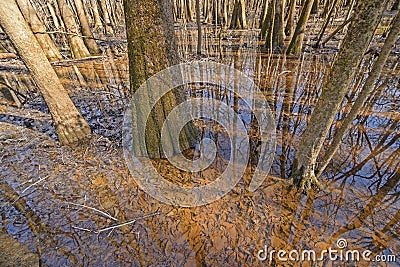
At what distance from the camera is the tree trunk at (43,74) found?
344 centimetres

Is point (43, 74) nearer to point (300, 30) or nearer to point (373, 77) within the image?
point (373, 77)

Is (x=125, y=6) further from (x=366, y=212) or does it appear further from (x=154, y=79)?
(x=366, y=212)

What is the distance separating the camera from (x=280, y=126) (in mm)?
4730

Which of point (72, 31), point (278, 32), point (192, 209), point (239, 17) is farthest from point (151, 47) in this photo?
point (239, 17)

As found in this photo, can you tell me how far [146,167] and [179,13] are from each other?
90.6ft

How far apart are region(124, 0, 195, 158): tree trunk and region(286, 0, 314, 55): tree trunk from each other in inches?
315

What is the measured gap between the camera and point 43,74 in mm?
3912

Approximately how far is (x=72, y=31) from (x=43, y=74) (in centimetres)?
835

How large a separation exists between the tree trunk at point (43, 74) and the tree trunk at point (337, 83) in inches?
175

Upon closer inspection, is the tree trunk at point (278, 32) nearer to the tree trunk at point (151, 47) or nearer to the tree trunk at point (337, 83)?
Answer: the tree trunk at point (151, 47)

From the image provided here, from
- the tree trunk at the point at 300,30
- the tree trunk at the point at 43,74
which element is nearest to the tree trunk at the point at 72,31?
the tree trunk at the point at 43,74

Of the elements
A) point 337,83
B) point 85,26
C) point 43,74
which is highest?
point 85,26

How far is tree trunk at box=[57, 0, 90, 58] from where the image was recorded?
981 centimetres

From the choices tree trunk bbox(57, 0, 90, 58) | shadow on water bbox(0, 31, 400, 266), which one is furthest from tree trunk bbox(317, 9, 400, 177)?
tree trunk bbox(57, 0, 90, 58)
